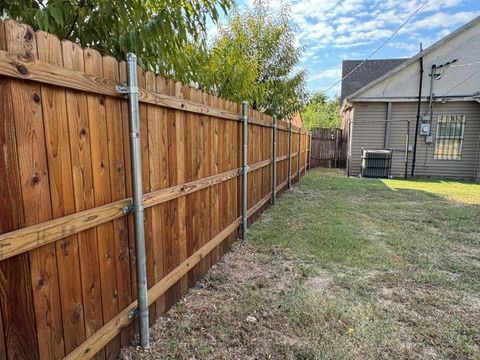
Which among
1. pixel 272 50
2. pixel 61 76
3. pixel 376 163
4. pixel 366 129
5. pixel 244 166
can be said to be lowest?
pixel 376 163

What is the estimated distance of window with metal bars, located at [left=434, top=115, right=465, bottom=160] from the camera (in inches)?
418

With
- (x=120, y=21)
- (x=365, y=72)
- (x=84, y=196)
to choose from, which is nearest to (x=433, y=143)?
(x=365, y=72)

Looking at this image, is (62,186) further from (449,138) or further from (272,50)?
(449,138)

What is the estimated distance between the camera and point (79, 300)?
1.48 m

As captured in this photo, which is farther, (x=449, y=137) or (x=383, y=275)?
(x=449, y=137)

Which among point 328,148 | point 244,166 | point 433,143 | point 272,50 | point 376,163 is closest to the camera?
point 244,166

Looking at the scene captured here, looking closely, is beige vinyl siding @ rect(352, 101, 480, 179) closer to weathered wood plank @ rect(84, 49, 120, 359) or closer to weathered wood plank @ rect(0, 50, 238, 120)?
weathered wood plank @ rect(0, 50, 238, 120)

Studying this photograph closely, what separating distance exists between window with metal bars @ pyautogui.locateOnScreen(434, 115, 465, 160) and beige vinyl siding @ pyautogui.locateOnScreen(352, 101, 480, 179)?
115 mm

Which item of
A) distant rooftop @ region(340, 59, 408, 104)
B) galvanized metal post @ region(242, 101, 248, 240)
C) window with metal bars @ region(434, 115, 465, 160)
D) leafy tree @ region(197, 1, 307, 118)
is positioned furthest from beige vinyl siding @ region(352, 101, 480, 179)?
galvanized metal post @ region(242, 101, 248, 240)

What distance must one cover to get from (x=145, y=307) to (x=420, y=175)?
38.4 feet

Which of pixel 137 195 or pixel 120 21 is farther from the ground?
pixel 120 21

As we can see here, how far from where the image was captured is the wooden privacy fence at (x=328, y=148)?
1492cm

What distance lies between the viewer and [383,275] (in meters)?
2.98

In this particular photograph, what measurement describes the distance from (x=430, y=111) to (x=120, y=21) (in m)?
11.7
